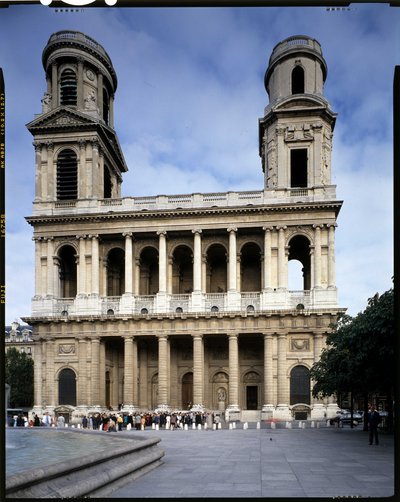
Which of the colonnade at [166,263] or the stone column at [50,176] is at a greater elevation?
the stone column at [50,176]

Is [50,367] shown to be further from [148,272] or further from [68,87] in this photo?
[68,87]

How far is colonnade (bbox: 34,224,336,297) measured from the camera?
49188mm

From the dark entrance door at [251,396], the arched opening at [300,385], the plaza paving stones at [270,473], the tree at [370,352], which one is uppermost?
the tree at [370,352]

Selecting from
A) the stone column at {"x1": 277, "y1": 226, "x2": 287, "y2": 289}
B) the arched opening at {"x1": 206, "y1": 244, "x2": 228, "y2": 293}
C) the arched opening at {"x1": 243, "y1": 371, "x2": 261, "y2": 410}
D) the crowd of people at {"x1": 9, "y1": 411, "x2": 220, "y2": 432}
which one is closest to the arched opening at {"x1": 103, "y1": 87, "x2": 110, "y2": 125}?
the arched opening at {"x1": 206, "y1": 244, "x2": 228, "y2": 293}

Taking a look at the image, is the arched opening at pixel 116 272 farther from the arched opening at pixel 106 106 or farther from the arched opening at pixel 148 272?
the arched opening at pixel 106 106

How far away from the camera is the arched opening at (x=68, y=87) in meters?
53.9

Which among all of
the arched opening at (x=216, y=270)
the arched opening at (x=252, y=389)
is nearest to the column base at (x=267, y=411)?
the arched opening at (x=252, y=389)

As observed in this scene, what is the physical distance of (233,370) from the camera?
4894cm

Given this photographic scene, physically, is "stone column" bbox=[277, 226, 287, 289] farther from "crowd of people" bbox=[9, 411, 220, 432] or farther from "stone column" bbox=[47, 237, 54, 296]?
"stone column" bbox=[47, 237, 54, 296]

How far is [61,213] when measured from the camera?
172ft

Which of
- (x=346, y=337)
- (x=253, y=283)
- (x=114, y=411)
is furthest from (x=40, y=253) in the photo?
(x=346, y=337)

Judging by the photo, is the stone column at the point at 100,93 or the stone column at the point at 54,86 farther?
the stone column at the point at 100,93

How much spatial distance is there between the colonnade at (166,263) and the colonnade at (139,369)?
419 cm

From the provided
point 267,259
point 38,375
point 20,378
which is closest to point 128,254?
point 267,259
